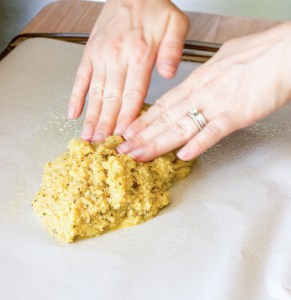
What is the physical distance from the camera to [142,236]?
3.23 ft

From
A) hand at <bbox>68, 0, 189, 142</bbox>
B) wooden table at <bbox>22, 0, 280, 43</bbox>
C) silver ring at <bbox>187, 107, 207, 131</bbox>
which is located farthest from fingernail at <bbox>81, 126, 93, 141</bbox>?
wooden table at <bbox>22, 0, 280, 43</bbox>

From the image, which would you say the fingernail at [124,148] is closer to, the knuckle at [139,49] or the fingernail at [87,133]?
the fingernail at [87,133]

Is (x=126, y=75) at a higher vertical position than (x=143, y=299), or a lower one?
higher

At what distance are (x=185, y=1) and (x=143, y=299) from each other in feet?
5.48

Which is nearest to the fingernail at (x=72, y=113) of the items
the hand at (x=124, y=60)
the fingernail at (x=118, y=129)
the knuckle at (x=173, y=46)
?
the hand at (x=124, y=60)

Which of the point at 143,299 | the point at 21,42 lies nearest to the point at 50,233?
the point at 143,299

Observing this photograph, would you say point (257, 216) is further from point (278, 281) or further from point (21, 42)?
point (21, 42)

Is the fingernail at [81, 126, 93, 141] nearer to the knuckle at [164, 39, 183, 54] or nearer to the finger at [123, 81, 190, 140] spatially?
the finger at [123, 81, 190, 140]

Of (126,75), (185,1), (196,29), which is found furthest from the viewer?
(185,1)

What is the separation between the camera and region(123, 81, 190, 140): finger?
107 centimetres

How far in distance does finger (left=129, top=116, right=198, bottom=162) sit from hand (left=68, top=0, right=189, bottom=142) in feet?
0.27

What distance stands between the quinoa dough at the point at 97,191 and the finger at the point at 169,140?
0.02m

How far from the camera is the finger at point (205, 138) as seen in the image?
100 centimetres

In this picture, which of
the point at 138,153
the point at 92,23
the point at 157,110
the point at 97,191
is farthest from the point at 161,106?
the point at 92,23
